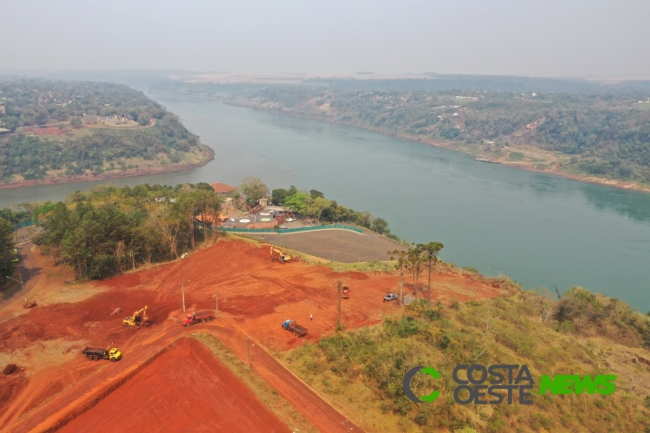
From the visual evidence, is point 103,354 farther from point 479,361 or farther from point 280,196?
point 280,196

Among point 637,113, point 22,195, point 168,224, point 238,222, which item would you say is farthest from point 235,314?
point 637,113

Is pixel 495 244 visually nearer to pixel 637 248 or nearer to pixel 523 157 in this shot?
pixel 637 248

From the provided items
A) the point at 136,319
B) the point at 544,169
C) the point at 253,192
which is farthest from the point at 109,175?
the point at 544,169

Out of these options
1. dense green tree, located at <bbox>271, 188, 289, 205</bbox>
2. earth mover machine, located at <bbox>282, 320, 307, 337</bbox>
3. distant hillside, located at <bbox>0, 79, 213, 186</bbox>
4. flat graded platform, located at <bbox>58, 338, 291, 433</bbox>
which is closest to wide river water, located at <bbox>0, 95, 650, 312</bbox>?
distant hillside, located at <bbox>0, 79, 213, 186</bbox>

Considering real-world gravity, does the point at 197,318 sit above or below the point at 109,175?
above

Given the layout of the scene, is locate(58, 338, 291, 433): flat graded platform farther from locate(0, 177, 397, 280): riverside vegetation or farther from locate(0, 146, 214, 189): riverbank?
locate(0, 146, 214, 189): riverbank

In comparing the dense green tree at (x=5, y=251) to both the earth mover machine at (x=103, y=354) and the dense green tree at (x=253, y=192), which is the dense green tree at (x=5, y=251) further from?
the dense green tree at (x=253, y=192)
